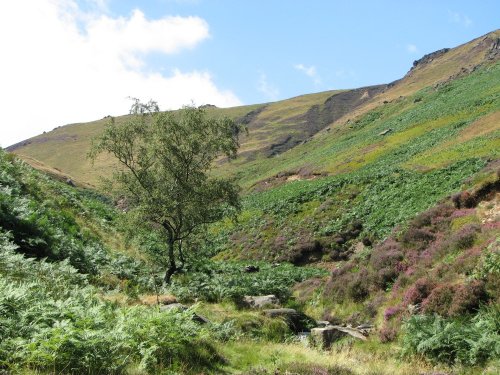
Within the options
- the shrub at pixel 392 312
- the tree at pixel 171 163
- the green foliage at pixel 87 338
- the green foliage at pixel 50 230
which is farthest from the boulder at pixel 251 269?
the green foliage at pixel 87 338

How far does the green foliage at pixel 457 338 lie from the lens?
39.1 ft

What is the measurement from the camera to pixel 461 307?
49.1ft

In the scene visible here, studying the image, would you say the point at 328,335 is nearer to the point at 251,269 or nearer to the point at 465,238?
the point at 465,238

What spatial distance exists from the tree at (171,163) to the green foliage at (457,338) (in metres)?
15.2

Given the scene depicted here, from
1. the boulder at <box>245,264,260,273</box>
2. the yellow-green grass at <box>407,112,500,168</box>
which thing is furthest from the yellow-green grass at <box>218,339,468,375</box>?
the yellow-green grass at <box>407,112,500,168</box>

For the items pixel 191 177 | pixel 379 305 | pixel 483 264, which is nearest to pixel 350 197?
pixel 191 177

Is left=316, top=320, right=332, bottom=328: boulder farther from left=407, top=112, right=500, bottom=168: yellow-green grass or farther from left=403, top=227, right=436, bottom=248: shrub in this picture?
left=407, top=112, right=500, bottom=168: yellow-green grass

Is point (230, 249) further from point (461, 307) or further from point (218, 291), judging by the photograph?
point (461, 307)

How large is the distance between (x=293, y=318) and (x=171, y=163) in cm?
1210

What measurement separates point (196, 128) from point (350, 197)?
2305 centimetres

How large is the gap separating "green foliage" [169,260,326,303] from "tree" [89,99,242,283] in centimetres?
260

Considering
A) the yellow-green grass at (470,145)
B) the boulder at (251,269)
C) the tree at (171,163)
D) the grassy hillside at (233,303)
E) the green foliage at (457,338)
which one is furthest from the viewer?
the yellow-green grass at (470,145)

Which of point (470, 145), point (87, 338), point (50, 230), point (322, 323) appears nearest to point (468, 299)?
point (322, 323)

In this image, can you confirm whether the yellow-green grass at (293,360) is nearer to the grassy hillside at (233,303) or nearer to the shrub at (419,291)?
the grassy hillside at (233,303)
